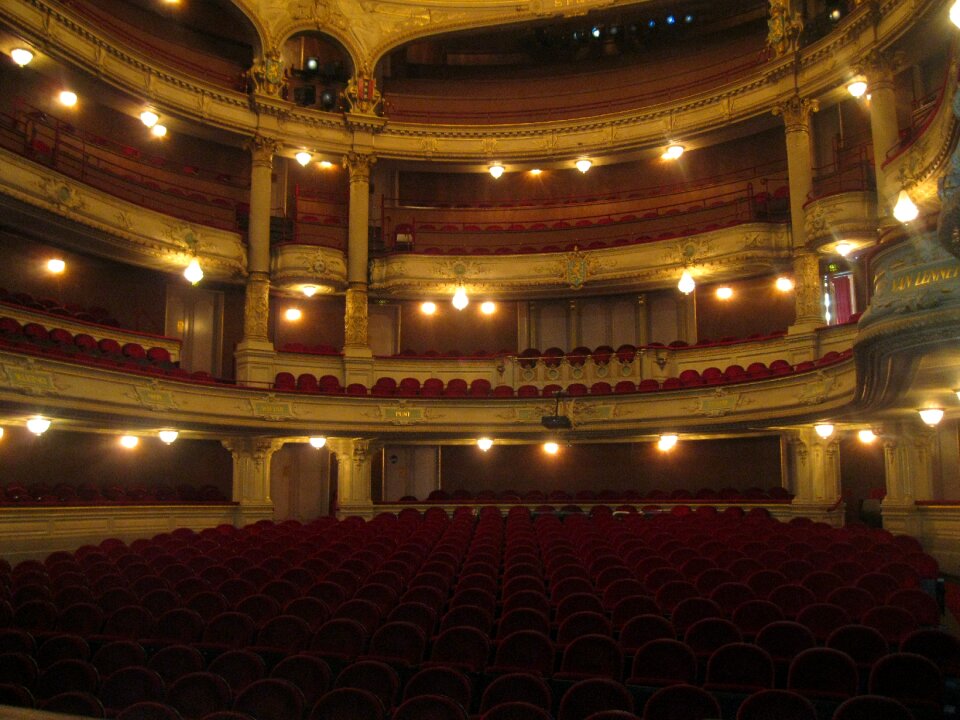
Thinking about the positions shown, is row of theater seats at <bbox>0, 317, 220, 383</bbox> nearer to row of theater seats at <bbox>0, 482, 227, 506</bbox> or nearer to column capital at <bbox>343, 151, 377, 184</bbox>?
row of theater seats at <bbox>0, 482, 227, 506</bbox>

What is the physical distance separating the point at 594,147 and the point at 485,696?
17862 mm

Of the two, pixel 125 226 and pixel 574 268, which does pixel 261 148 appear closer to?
pixel 125 226

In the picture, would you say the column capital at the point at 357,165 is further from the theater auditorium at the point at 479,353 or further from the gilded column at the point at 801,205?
the gilded column at the point at 801,205

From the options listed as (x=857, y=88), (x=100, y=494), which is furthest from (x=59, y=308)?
(x=857, y=88)

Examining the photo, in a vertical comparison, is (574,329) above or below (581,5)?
below

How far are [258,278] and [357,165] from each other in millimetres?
3864

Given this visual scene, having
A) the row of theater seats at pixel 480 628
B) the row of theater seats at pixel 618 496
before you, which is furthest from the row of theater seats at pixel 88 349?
the row of theater seats at pixel 618 496

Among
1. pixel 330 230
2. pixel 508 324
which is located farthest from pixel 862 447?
pixel 330 230

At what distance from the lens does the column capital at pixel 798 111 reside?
1702 centimetres

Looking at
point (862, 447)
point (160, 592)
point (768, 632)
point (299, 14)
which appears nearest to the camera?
point (768, 632)

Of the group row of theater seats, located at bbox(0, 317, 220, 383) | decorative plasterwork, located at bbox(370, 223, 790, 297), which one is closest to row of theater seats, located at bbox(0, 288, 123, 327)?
row of theater seats, located at bbox(0, 317, 220, 383)

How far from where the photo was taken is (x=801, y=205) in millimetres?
16766

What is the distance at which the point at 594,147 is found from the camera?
20.4m

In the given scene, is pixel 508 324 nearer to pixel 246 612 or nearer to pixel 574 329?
pixel 574 329
